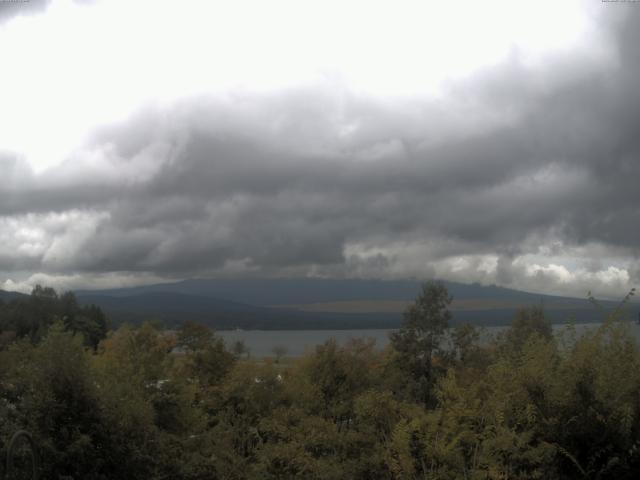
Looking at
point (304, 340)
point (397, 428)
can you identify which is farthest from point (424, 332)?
point (304, 340)

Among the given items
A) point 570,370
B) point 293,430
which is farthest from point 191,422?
point 570,370

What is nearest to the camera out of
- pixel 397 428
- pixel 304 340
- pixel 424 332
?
pixel 397 428

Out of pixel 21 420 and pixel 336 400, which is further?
pixel 336 400

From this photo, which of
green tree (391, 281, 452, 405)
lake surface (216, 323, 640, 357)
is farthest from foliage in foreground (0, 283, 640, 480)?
green tree (391, 281, 452, 405)

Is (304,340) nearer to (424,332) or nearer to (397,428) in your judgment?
(424,332)

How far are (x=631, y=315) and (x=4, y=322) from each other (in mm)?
78949

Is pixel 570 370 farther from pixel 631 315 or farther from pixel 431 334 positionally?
pixel 431 334

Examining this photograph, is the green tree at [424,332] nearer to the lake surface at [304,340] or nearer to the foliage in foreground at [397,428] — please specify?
the lake surface at [304,340]

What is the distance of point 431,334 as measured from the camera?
39000 mm

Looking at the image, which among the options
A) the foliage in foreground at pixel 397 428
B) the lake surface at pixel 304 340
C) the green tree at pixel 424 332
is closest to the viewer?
the foliage in foreground at pixel 397 428

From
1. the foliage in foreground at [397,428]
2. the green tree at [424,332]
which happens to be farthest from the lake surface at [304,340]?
the green tree at [424,332]

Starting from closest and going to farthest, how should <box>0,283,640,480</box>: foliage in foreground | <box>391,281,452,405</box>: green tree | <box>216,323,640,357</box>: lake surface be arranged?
1. <box>0,283,640,480</box>: foliage in foreground
2. <box>216,323,640,357</box>: lake surface
3. <box>391,281,452,405</box>: green tree

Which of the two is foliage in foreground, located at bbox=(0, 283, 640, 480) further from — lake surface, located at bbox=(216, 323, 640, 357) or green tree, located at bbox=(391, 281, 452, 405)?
green tree, located at bbox=(391, 281, 452, 405)

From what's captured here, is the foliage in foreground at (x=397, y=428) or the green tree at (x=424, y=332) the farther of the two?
the green tree at (x=424, y=332)
